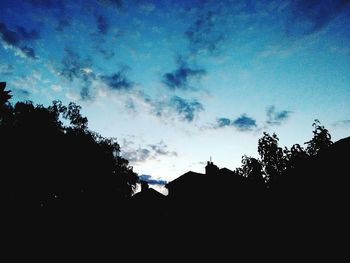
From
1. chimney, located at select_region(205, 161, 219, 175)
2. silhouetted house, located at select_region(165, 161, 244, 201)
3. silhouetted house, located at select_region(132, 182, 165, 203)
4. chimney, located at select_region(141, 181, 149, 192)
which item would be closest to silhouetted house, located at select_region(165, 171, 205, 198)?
silhouetted house, located at select_region(165, 161, 244, 201)

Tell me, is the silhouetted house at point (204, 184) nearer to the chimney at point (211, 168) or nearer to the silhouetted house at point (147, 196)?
the chimney at point (211, 168)

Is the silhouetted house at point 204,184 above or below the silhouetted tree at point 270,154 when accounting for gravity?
below

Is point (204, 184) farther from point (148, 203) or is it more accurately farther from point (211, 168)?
point (148, 203)

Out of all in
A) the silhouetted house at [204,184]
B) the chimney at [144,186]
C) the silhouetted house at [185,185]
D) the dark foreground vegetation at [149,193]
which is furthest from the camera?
the chimney at [144,186]

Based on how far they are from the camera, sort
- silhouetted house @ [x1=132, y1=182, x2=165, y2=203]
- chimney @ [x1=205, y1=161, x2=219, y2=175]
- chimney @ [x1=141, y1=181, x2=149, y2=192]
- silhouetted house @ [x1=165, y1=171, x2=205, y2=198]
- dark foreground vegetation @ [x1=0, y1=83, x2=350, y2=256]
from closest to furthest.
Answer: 1. dark foreground vegetation @ [x1=0, y1=83, x2=350, y2=256]
2. chimney @ [x1=205, y1=161, x2=219, y2=175]
3. silhouetted house @ [x1=165, y1=171, x2=205, y2=198]
4. silhouetted house @ [x1=132, y1=182, x2=165, y2=203]
5. chimney @ [x1=141, y1=181, x2=149, y2=192]

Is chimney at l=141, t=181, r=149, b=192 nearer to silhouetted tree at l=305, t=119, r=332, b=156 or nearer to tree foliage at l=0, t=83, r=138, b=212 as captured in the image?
tree foliage at l=0, t=83, r=138, b=212

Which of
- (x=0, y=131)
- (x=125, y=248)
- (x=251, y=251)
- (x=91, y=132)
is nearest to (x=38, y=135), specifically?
(x=0, y=131)

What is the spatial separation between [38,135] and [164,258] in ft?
78.2

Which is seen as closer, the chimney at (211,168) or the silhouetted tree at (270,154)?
the chimney at (211,168)

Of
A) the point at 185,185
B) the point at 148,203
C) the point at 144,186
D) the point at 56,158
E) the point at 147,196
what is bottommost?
the point at 148,203

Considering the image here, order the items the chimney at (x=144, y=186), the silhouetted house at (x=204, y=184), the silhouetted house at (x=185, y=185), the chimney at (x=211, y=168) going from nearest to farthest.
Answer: the silhouetted house at (x=204, y=184)
the chimney at (x=211, y=168)
the silhouetted house at (x=185, y=185)
the chimney at (x=144, y=186)

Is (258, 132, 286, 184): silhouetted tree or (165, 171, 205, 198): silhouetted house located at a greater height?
(258, 132, 286, 184): silhouetted tree

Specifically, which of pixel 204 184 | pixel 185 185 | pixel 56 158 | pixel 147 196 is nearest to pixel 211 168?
pixel 204 184

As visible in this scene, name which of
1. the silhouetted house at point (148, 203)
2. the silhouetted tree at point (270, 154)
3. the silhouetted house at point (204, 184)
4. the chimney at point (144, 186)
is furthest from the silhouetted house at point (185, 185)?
the silhouetted tree at point (270, 154)
